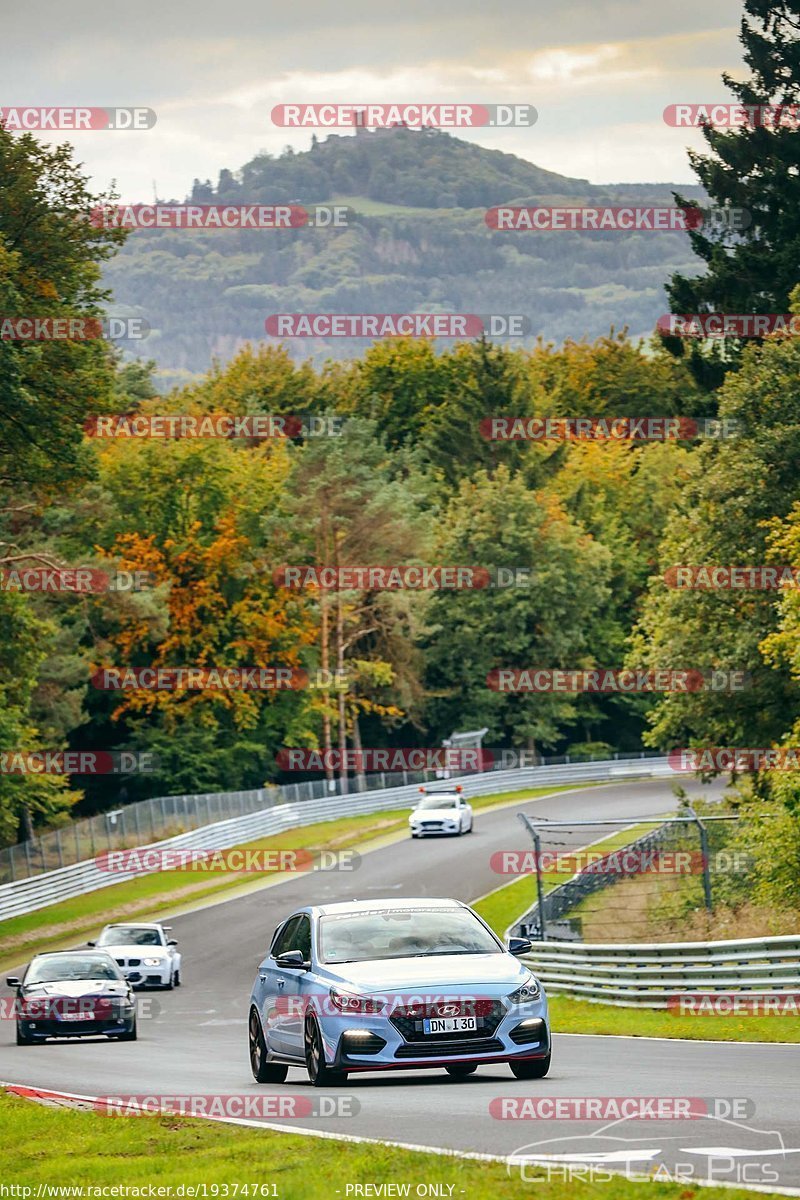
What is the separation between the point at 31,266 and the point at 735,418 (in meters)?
16.2

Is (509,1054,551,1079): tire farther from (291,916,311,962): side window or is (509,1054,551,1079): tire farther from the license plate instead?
(291,916,311,962): side window

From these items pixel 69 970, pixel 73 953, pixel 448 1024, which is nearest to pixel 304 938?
pixel 448 1024

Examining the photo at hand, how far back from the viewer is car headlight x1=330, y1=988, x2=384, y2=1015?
13.1 m

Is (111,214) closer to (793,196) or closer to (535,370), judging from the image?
(793,196)

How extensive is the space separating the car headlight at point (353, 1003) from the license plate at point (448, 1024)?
13.7 inches

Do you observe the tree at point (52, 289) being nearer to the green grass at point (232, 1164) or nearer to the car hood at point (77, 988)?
the car hood at point (77, 988)

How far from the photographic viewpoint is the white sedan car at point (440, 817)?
60.5 meters

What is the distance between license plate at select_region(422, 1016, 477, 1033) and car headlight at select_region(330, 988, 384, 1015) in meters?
0.35

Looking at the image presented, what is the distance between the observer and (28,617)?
44.9m

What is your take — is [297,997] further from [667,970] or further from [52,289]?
[52,289]

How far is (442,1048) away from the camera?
518 inches

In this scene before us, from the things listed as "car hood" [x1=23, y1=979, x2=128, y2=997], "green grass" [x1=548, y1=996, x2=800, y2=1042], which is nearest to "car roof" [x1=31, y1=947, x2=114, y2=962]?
→ "car hood" [x1=23, y1=979, x2=128, y2=997]

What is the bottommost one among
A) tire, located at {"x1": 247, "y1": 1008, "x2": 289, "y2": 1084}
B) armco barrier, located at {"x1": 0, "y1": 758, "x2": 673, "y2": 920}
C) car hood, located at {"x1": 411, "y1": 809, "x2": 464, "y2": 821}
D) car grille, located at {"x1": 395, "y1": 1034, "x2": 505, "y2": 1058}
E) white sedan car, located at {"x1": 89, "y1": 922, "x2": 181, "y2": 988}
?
armco barrier, located at {"x1": 0, "y1": 758, "x2": 673, "y2": 920}

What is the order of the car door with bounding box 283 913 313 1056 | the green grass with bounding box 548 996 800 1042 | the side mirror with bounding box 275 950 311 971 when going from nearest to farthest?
the car door with bounding box 283 913 313 1056 → the side mirror with bounding box 275 950 311 971 → the green grass with bounding box 548 996 800 1042
